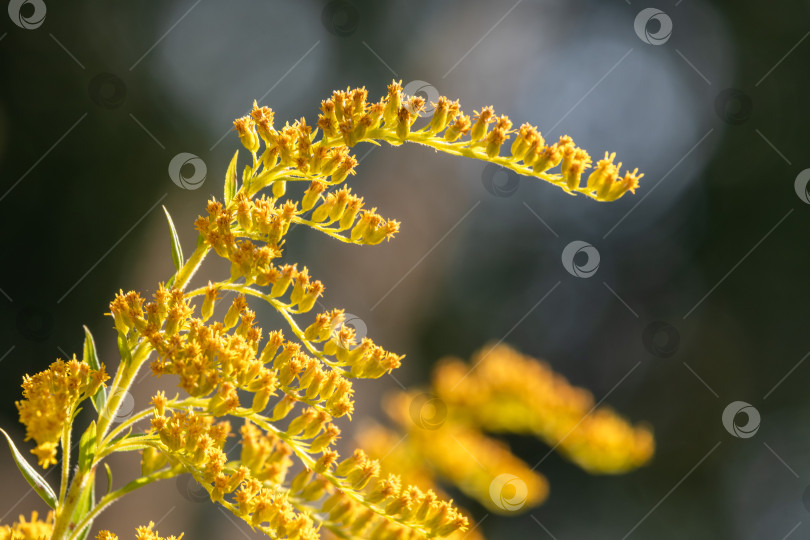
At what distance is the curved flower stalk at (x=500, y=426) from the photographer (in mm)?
2539

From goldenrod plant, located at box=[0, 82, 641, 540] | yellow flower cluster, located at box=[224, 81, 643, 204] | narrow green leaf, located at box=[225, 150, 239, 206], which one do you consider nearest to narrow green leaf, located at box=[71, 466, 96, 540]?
goldenrod plant, located at box=[0, 82, 641, 540]

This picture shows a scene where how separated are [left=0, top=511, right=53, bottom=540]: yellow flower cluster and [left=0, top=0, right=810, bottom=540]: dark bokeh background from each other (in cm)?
410

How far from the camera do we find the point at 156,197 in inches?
224

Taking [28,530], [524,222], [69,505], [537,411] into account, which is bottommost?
[28,530]

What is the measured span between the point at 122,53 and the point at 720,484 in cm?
848

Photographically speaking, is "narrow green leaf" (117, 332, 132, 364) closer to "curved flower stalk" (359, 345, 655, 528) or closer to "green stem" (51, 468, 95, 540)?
"green stem" (51, 468, 95, 540)

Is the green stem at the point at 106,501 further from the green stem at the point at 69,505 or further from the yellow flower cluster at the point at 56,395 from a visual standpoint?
the yellow flower cluster at the point at 56,395

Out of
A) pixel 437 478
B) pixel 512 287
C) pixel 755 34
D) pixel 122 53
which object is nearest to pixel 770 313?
pixel 512 287

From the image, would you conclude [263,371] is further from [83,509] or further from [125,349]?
[83,509]

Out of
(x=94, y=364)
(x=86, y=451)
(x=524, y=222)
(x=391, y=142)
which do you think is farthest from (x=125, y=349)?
(x=524, y=222)

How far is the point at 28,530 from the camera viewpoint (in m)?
1.27

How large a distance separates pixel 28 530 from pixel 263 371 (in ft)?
1.76

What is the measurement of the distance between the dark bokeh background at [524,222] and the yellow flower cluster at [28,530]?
410cm

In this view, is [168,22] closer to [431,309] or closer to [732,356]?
[431,309]
